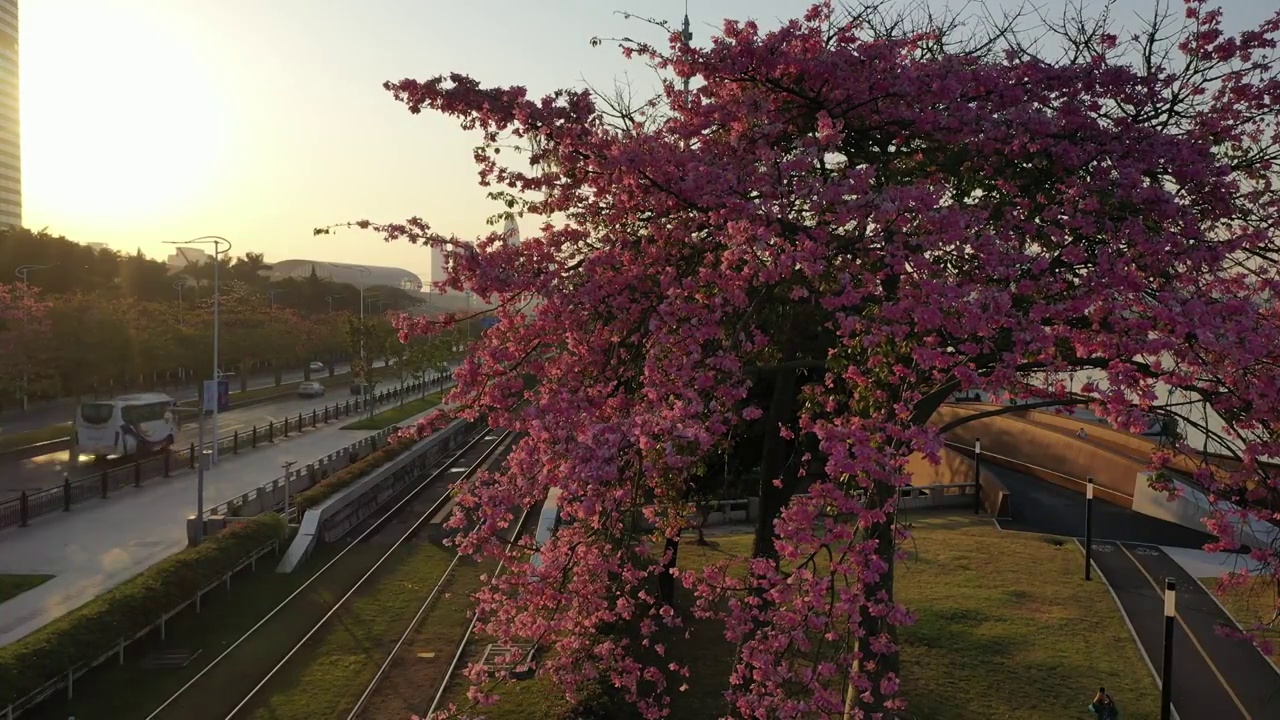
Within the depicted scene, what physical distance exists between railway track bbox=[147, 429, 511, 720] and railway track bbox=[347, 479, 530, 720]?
1.45 meters

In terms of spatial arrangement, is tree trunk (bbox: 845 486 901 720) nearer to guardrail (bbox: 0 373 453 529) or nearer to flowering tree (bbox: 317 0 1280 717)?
flowering tree (bbox: 317 0 1280 717)

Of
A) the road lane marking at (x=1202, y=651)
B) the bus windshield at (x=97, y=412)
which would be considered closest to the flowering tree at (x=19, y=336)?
the bus windshield at (x=97, y=412)

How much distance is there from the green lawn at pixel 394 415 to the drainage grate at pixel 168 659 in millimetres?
28327

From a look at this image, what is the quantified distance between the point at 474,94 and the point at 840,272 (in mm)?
3808

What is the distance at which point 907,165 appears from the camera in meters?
Result: 8.23

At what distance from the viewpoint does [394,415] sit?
162 ft

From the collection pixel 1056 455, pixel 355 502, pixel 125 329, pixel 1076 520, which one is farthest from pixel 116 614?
pixel 125 329

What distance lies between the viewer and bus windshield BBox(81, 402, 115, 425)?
31859mm

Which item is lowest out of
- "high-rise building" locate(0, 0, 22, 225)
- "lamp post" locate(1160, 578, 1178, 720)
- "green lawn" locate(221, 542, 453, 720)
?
"green lawn" locate(221, 542, 453, 720)

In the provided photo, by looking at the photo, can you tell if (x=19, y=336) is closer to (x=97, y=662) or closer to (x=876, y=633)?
(x=97, y=662)

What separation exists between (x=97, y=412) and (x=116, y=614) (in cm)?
1998

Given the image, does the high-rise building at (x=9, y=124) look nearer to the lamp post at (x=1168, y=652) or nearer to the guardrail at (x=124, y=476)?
the guardrail at (x=124, y=476)

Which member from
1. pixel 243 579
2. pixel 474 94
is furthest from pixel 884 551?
pixel 243 579

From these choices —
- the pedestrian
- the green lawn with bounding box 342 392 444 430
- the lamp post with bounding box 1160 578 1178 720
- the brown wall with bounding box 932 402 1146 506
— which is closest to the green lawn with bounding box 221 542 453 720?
the pedestrian
